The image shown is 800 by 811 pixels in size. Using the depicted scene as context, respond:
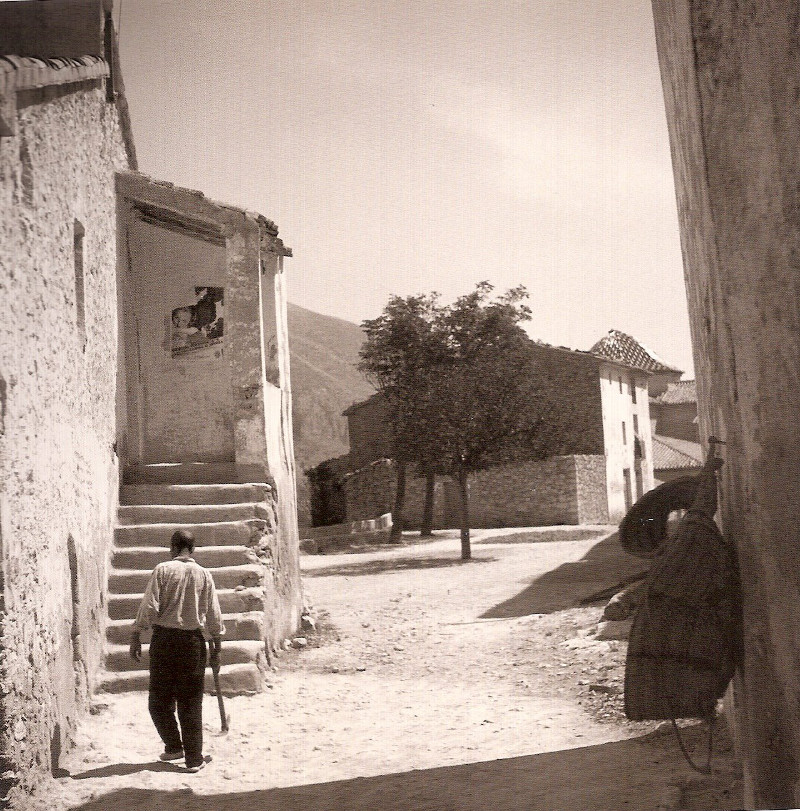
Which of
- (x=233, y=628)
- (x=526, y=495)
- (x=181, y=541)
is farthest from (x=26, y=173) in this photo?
(x=526, y=495)

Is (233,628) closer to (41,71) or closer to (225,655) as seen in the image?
(225,655)

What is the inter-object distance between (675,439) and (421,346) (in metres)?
21.1

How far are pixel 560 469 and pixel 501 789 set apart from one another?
72.2ft

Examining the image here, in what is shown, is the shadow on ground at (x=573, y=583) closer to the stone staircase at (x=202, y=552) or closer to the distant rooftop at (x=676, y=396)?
the stone staircase at (x=202, y=552)

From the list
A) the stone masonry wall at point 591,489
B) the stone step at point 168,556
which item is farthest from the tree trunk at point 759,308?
the stone masonry wall at point 591,489

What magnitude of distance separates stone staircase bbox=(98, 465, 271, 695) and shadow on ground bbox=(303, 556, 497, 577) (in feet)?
22.6

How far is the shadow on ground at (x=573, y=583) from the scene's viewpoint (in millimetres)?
10312

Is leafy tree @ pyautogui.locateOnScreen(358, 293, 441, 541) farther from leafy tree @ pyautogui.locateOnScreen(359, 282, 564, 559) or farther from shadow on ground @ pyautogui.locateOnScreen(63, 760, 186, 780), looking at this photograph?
shadow on ground @ pyautogui.locateOnScreen(63, 760, 186, 780)

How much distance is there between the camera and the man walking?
533 centimetres

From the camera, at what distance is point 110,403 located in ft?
26.7

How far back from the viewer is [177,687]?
5.37m

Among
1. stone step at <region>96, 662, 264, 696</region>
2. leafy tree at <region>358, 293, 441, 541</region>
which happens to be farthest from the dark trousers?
leafy tree at <region>358, 293, 441, 541</region>

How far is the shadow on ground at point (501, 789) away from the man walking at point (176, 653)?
0.43 metres

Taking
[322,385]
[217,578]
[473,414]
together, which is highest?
[322,385]
